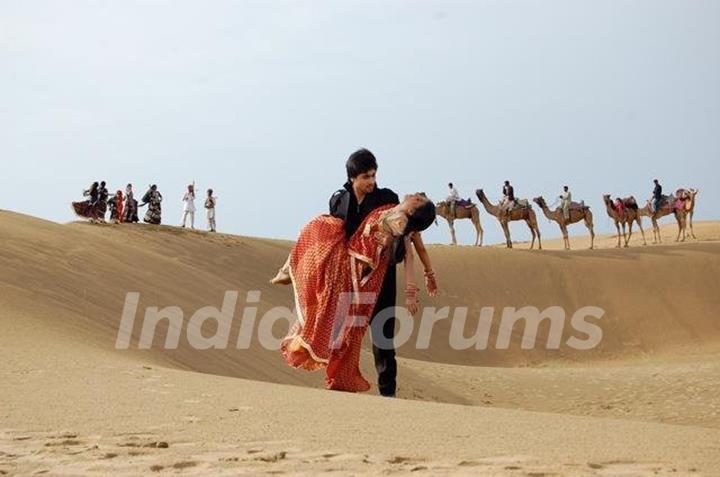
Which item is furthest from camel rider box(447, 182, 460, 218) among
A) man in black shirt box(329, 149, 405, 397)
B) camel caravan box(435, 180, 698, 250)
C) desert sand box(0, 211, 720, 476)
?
man in black shirt box(329, 149, 405, 397)

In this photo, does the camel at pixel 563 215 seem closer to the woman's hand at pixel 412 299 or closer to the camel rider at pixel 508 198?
the camel rider at pixel 508 198

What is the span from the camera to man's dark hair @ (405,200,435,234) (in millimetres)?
7105

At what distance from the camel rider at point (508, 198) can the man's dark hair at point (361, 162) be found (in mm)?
27903

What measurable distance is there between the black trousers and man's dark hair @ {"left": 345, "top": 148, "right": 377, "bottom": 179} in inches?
→ 27.3

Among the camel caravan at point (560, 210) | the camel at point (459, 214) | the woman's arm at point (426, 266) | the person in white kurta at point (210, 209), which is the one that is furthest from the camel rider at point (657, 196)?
the woman's arm at point (426, 266)

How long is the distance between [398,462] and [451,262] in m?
25.8

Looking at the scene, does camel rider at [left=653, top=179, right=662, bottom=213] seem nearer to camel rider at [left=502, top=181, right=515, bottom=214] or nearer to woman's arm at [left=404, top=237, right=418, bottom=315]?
camel rider at [left=502, top=181, right=515, bottom=214]

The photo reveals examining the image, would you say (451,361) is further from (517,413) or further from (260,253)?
(517,413)

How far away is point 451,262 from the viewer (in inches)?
1192

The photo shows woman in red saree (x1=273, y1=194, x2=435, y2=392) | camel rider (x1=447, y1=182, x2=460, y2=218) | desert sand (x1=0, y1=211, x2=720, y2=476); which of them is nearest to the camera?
desert sand (x1=0, y1=211, x2=720, y2=476)

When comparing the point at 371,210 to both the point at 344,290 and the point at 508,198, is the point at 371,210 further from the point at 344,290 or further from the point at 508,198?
the point at 508,198

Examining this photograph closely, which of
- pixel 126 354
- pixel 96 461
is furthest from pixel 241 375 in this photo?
pixel 96 461

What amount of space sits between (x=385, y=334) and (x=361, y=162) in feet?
3.92

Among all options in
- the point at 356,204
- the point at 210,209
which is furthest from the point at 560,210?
the point at 356,204
